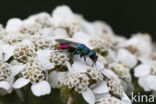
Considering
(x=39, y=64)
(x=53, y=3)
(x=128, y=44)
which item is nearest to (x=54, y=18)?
(x=128, y=44)

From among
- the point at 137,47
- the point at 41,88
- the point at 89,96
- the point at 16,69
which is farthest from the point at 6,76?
the point at 137,47

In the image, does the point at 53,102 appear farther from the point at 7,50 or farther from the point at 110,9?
the point at 110,9

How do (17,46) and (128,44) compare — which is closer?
(17,46)

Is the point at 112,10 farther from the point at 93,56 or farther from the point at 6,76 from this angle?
the point at 6,76

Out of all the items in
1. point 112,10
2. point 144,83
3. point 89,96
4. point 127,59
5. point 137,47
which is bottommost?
point 89,96

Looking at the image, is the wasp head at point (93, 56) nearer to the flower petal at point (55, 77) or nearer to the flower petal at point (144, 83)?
the flower petal at point (55, 77)

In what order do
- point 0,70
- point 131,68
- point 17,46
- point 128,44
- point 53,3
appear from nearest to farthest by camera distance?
point 0,70 → point 17,46 → point 131,68 → point 128,44 → point 53,3

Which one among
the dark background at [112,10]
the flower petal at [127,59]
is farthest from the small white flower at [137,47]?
the dark background at [112,10]
